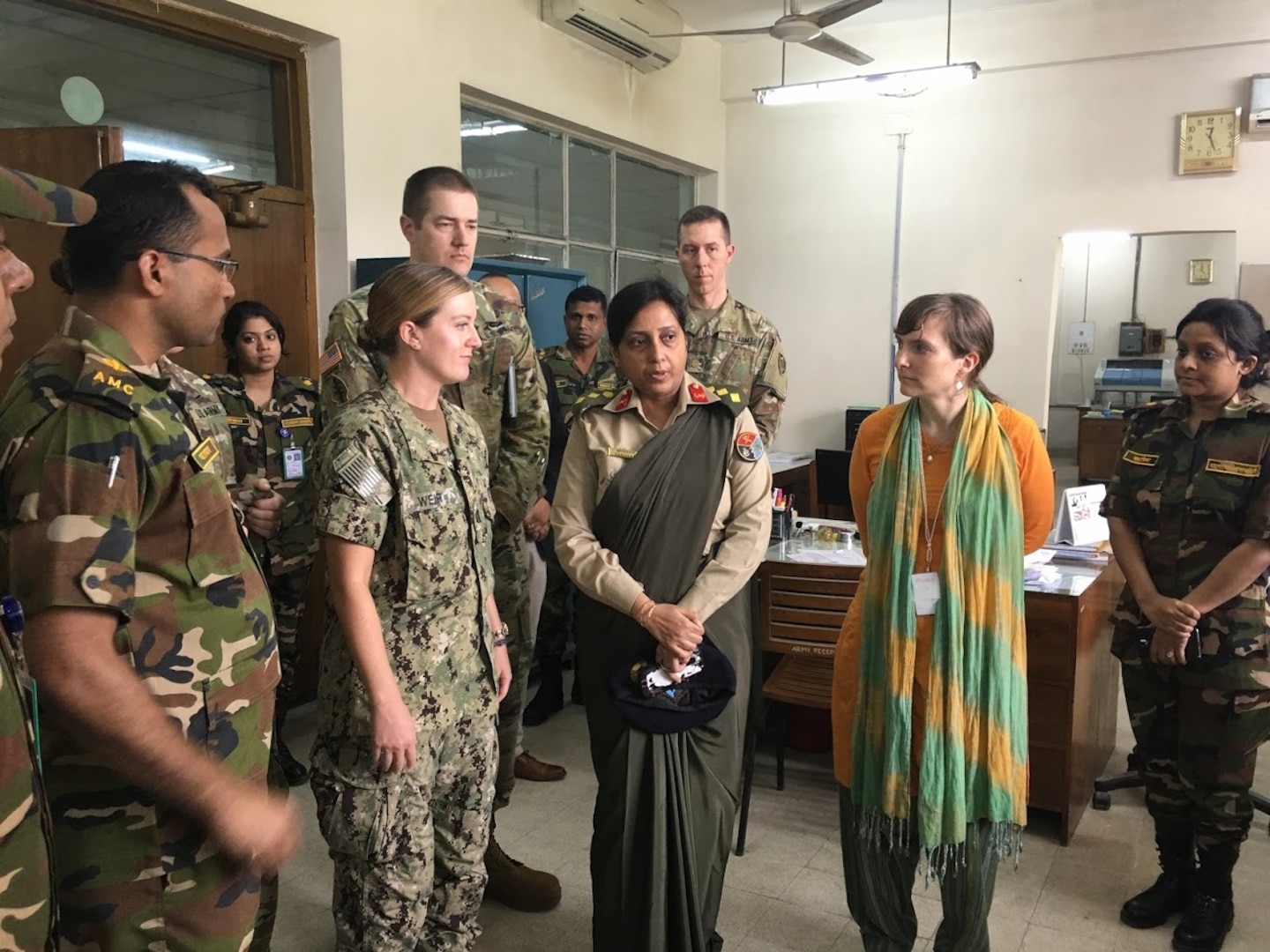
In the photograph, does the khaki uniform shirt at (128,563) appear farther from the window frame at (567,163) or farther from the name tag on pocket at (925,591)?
the window frame at (567,163)

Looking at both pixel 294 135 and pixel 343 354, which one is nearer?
pixel 343 354

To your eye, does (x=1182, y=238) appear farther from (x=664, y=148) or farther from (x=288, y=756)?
(x=288, y=756)

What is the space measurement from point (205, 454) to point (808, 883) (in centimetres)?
207

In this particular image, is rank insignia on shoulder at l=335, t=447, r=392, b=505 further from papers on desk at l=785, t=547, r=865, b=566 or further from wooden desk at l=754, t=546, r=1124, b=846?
papers on desk at l=785, t=547, r=865, b=566

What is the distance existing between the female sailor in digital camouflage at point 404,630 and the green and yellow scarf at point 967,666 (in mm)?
859

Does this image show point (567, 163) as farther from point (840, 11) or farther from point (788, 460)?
point (788, 460)

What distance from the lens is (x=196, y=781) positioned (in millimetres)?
1022

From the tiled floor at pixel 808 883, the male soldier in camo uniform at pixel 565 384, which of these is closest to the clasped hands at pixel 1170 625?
the tiled floor at pixel 808 883

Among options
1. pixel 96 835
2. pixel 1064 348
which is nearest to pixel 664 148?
pixel 1064 348

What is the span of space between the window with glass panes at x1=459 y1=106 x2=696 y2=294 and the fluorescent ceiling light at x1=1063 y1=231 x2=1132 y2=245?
2.69m

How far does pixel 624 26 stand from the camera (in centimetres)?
526

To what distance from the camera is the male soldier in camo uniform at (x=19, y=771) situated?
900 millimetres

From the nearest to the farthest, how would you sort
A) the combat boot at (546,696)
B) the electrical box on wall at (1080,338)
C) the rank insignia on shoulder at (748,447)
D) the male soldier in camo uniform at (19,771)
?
the male soldier in camo uniform at (19,771), the rank insignia on shoulder at (748,447), the combat boot at (546,696), the electrical box on wall at (1080,338)

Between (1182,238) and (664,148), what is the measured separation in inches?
131
